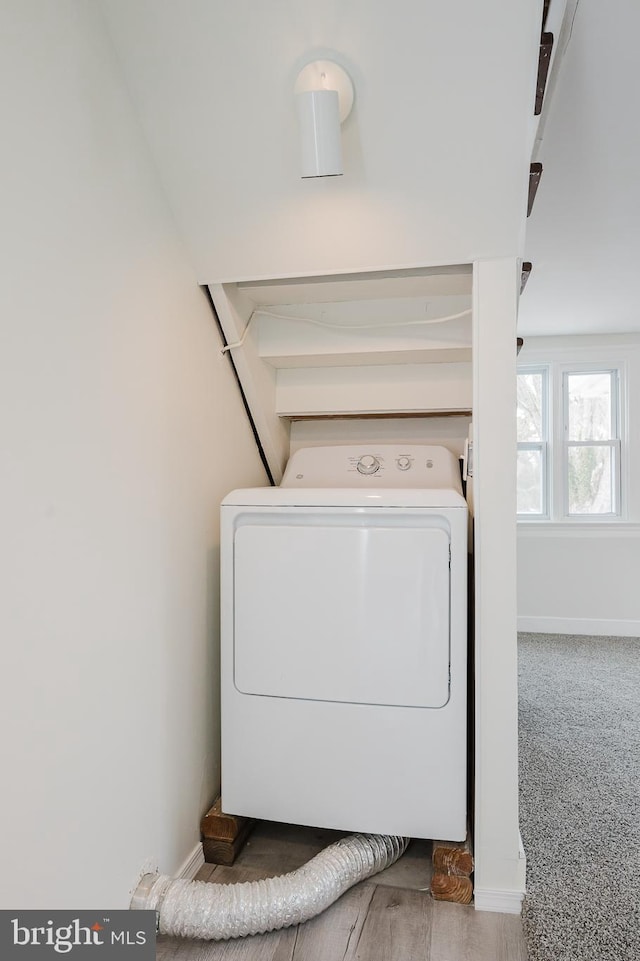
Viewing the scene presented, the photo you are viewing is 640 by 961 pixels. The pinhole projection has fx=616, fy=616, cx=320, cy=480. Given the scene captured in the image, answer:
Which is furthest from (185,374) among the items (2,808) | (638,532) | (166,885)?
(638,532)

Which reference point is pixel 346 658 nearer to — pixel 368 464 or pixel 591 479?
pixel 368 464

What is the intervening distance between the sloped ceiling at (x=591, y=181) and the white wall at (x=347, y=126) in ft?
1.52

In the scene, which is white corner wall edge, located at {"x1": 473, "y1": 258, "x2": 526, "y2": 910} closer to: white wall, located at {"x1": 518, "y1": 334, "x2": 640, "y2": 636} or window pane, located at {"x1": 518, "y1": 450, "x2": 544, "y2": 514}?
white wall, located at {"x1": 518, "y1": 334, "x2": 640, "y2": 636}

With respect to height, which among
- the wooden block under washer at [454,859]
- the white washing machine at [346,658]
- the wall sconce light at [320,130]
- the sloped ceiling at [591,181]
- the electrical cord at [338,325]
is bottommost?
the wooden block under washer at [454,859]

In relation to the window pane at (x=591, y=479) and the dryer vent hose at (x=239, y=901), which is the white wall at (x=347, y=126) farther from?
the window pane at (x=591, y=479)

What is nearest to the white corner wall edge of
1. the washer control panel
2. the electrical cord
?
the electrical cord

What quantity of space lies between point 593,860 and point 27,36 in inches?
97.8

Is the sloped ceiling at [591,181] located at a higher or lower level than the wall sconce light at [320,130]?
higher

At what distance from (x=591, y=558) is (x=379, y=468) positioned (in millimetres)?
3104

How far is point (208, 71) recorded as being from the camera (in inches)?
53.9

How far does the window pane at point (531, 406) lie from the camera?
15.8 feet

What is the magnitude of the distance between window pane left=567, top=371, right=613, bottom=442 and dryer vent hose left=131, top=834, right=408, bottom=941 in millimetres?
3943

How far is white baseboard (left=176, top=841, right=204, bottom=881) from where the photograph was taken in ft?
5.55

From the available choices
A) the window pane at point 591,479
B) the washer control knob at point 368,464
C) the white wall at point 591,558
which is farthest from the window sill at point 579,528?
the washer control knob at point 368,464
